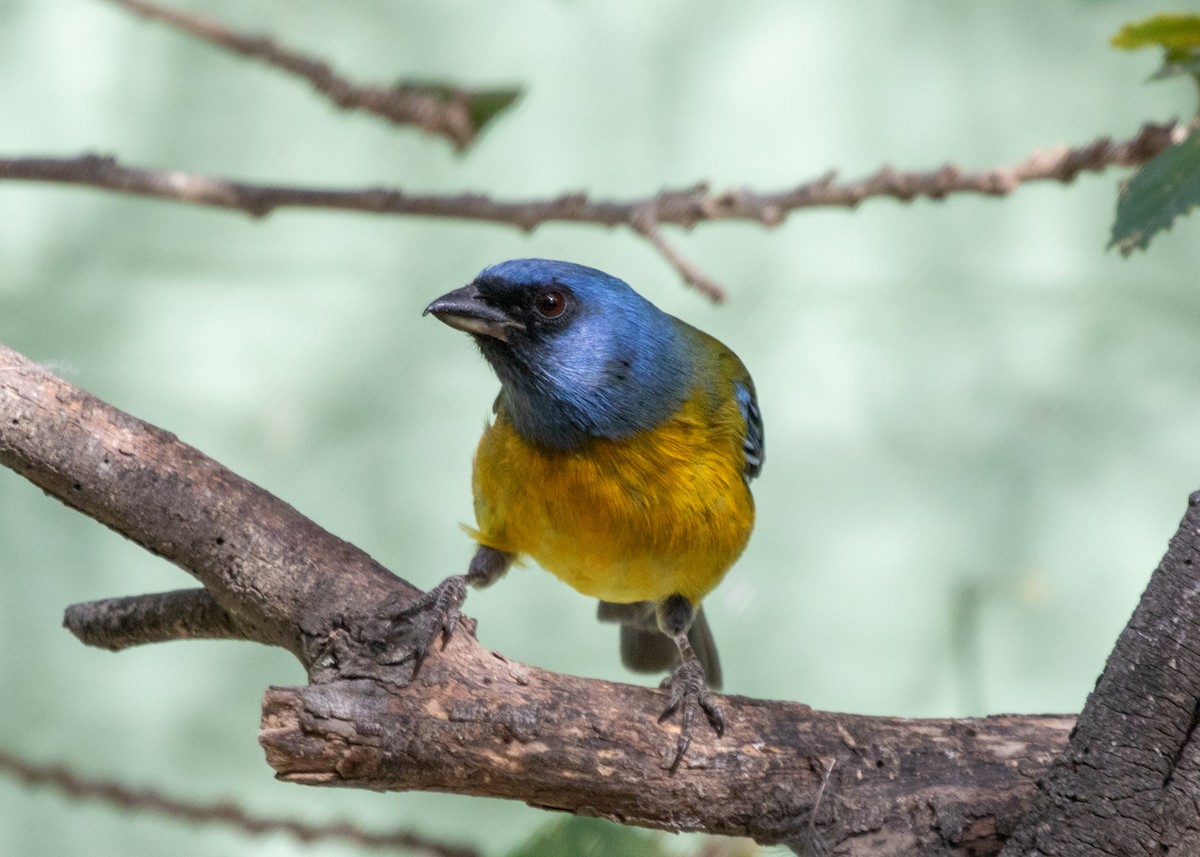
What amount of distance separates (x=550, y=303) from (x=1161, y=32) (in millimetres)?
1582

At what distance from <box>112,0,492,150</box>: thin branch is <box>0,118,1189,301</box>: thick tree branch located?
0.22m

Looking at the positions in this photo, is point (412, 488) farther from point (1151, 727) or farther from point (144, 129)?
point (1151, 727)

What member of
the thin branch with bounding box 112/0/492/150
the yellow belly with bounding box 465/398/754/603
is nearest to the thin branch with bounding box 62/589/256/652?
the yellow belly with bounding box 465/398/754/603

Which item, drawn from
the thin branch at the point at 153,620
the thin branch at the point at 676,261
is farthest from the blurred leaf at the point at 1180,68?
the thin branch at the point at 153,620

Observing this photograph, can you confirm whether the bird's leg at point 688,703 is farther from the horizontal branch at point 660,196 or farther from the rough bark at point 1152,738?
the horizontal branch at point 660,196

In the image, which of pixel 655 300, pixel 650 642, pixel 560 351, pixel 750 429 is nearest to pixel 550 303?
pixel 560 351

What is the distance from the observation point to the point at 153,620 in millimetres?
2652

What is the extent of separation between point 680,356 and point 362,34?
233cm

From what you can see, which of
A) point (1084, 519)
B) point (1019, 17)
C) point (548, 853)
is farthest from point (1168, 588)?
point (1019, 17)

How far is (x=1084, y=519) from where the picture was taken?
486 centimetres

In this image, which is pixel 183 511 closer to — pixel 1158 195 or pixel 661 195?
pixel 661 195

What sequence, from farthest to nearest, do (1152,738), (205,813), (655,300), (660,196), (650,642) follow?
1. (655,300)
2. (650,642)
3. (205,813)
4. (660,196)
5. (1152,738)

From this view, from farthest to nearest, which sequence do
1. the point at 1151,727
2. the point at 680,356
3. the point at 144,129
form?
the point at 144,129, the point at 680,356, the point at 1151,727

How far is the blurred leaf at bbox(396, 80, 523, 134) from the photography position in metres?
3.35
